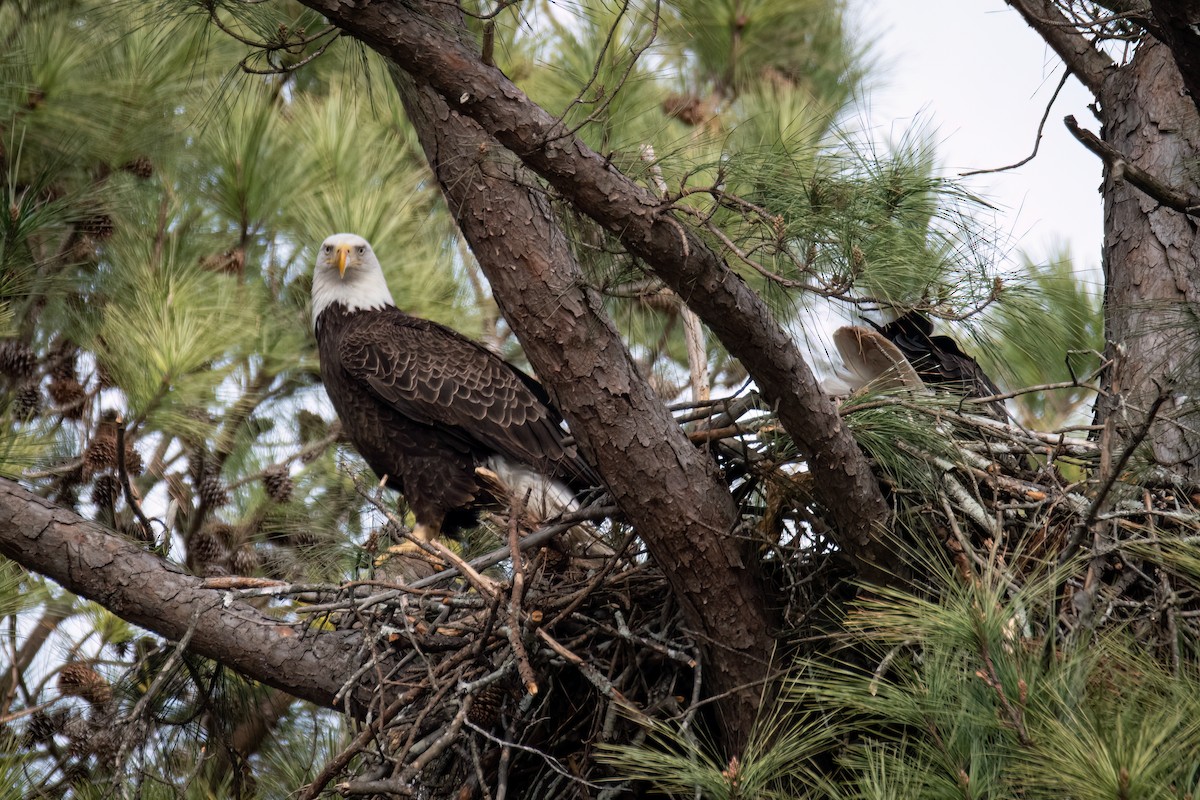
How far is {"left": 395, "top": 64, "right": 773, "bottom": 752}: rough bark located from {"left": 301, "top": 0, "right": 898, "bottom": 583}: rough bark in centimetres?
24

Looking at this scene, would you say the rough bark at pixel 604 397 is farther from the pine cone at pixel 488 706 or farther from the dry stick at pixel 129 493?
the dry stick at pixel 129 493

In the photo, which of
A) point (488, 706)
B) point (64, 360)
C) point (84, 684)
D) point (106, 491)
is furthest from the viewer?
point (64, 360)

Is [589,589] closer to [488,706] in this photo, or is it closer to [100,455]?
[488,706]

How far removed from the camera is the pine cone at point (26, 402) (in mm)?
4527

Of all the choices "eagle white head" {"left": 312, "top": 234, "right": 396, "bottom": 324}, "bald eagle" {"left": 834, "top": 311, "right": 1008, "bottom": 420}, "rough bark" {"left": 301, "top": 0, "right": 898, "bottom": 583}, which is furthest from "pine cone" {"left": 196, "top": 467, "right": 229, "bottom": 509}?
"rough bark" {"left": 301, "top": 0, "right": 898, "bottom": 583}

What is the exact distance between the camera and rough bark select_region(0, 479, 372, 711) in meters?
3.23

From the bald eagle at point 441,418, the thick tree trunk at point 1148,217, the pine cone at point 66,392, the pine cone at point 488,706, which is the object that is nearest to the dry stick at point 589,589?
the pine cone at point 488,706

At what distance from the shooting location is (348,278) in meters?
4.85

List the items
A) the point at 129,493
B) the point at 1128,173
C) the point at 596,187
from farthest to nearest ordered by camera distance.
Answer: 1. the point at 129,493
2. the point at 596,187
3. the point at 1128,173

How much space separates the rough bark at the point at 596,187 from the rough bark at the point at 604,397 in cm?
24

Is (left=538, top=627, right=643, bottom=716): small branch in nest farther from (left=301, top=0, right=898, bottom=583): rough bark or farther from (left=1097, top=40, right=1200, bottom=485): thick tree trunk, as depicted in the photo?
(left=1097, top=40, right=1200, bottom=485): thick tree trunk

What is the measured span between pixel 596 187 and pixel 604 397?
562mm

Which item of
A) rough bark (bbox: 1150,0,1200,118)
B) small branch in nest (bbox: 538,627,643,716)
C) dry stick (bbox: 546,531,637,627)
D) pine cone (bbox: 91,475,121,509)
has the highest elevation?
pine cone (bbox: 91,475,121,509)

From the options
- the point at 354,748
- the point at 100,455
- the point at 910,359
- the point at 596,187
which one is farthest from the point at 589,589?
the point at 100,455
